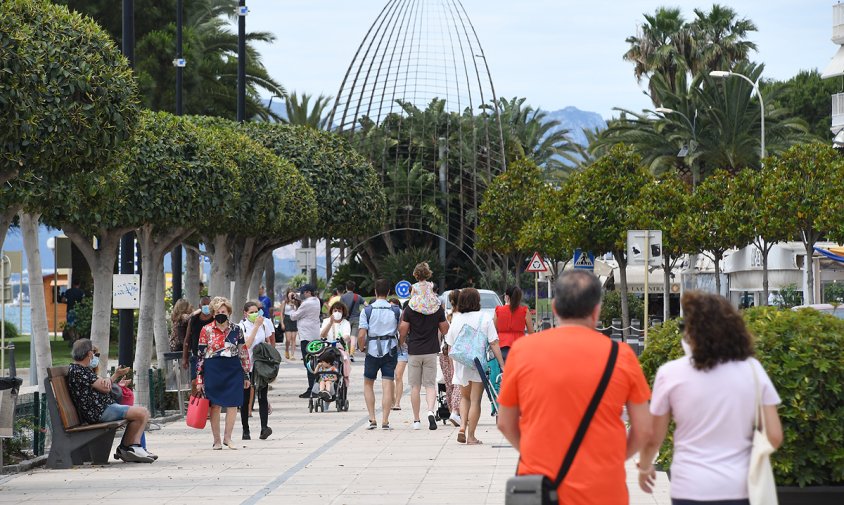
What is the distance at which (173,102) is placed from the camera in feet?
139

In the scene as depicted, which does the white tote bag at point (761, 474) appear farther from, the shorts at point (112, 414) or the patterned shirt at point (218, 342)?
the patterned shirt at point (218, 342)

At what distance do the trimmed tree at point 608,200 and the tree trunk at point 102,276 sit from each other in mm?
22650

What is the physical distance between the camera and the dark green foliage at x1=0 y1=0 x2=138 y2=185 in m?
12.1

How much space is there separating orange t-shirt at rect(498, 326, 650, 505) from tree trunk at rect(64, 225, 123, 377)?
46.9ft

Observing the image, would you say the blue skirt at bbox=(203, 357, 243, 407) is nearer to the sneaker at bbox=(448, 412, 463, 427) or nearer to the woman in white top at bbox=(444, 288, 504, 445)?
the woman in white top at bbox=(444, 288, 504, 445)

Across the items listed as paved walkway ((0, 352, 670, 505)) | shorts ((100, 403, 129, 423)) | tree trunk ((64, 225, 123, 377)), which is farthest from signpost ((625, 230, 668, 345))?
shorts ((100, 403, 129, 423))

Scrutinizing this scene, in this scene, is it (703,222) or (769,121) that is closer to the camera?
(703,222)

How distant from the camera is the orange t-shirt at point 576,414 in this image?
5684mm

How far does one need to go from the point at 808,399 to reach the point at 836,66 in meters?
46.2

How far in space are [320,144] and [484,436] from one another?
58.7ft

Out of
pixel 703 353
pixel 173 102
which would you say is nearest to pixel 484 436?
pixel 703 353

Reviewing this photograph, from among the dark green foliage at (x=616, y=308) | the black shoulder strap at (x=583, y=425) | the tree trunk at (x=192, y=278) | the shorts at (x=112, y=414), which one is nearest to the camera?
the black shoulder strap at (x=583, y=425)

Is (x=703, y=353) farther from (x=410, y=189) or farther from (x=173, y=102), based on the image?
(x=410, y=189)

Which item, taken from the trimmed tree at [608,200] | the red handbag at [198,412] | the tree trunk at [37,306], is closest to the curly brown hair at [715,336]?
the red handbag at [198,412]
